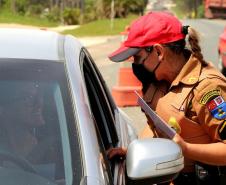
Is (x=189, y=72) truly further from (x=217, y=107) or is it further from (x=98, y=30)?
(x=98, y=30)

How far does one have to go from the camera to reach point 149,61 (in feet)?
9.77

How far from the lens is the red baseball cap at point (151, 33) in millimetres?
2949

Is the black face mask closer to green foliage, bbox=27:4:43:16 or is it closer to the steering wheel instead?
the steering wheel

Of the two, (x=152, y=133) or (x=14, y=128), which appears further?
(x=152, y=133)

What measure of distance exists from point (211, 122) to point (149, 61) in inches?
16.3

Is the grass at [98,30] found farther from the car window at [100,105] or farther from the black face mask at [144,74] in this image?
the black face mask at [144,74]

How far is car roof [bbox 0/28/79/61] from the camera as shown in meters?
2.74

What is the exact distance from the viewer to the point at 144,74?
10.3ft

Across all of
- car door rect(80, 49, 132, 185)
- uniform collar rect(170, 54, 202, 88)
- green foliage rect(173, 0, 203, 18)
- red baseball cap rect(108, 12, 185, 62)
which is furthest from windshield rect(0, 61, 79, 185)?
green foliage rect(173, 0, 203, 18)

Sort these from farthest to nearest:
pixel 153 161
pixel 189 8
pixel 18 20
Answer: pixel 189 8, pixel 18 20, pixel 153 161

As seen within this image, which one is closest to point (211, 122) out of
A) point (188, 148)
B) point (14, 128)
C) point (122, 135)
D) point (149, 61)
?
point (188, 148)

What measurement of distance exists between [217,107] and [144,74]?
0.48 metres

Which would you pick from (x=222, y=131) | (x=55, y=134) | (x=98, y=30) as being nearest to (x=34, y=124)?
(x=55, y=134)

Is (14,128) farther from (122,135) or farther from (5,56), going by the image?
(122,135)
